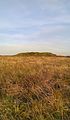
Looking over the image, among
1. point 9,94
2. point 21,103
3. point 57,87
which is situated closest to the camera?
point 21,103

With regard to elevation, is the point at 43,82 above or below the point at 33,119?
above

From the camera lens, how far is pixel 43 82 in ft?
23.6

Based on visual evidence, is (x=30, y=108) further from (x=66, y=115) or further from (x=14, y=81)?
(x=14, y=81)

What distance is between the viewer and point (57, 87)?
705 centimetres

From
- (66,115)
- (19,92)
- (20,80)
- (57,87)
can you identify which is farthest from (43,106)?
(20,80)

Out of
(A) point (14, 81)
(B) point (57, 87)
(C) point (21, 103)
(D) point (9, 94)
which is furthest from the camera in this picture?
(A) point (14, 81)

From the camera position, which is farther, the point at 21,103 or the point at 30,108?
the point at 21,103

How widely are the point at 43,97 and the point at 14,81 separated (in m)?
2.20

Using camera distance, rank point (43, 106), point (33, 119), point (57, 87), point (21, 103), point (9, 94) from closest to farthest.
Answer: point (33, 119) → point (43, 106) → point (21, 103) → point (9, 94) → point (57, 87)

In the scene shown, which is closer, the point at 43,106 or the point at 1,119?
the point at 1,119

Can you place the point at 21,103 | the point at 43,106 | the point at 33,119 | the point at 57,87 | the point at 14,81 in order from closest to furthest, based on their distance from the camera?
the point at 33,119
the point at 43,106
the point at 21,103
the point at 57,87
the point at 14,81

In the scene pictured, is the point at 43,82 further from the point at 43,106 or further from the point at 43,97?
the point at 43,106

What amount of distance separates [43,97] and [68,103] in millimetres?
760

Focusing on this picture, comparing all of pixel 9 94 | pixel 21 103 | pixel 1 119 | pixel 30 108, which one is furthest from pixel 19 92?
pixel 1 119
